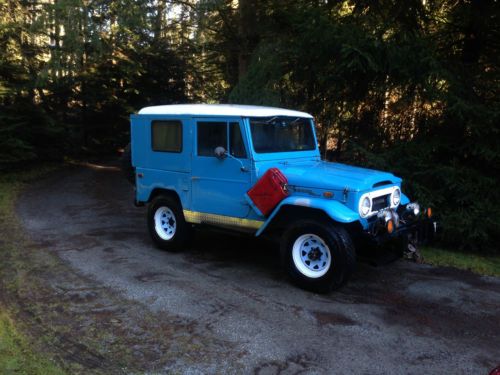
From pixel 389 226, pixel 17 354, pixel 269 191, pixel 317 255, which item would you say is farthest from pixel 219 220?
pixel 17 354

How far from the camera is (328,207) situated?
5227 mm

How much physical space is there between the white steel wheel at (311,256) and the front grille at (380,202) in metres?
0.85

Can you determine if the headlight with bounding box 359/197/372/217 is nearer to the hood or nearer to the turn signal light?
the hood

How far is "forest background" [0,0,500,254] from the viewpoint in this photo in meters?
7.46

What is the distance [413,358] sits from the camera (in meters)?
4.01

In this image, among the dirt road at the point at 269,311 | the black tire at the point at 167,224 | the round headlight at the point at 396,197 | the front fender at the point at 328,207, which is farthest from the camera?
the black tire at the point at 167,224

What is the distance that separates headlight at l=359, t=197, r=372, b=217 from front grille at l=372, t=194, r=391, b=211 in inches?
6.7

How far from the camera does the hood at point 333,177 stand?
17.8 ft

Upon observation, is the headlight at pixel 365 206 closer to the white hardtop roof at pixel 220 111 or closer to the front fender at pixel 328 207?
the front fender at pixel 328 207

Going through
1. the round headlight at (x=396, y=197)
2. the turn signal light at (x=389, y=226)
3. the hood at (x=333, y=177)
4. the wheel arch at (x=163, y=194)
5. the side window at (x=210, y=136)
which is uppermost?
the side window at (x=210, y=136)

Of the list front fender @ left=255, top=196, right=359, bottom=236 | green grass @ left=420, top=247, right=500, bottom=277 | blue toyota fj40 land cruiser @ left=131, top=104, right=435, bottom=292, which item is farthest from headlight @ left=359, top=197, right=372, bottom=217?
green grass @ left=420, top=247, right=500, bottom=277

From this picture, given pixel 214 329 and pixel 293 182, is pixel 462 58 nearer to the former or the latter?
pixel 293 182

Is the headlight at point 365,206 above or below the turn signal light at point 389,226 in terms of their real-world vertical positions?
above

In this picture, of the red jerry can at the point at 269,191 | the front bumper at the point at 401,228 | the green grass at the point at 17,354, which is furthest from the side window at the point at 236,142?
the green grass at the point at 17,354
